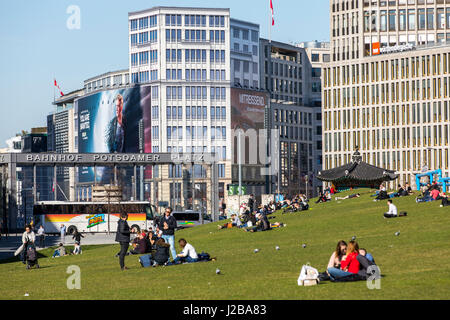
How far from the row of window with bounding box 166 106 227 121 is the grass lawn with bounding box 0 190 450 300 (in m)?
115

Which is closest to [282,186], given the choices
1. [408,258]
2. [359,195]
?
[359,195]

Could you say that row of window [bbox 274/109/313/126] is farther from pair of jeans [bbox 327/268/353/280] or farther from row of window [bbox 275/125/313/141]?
pair of jeans [bbox 327/268/353/280]

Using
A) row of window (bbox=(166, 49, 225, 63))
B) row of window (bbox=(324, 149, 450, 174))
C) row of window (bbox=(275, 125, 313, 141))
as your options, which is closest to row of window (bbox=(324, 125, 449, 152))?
row of window (bbox=(324, 149, 450, 174))

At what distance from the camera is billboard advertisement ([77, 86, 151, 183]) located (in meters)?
170

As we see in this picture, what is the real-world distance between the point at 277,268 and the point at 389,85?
12953 cm

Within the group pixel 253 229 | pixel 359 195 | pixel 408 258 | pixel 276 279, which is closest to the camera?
pixel 276 279

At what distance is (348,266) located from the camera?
988 inches

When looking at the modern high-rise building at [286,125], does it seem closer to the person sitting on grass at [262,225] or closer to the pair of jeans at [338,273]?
the person sitting on grass at [262,225]

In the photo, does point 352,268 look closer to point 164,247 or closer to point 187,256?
point 187,256

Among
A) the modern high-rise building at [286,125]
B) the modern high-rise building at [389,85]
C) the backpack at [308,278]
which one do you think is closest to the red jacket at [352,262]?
the backpack at [308,278]

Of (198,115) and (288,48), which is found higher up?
(288,48)
